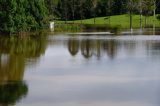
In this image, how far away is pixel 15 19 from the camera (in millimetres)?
66625

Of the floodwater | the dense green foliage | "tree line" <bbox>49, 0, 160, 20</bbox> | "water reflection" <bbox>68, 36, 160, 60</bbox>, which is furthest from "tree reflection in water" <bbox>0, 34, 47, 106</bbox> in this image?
"tree line" <bbox>49, 0, 160, 20</bbox>

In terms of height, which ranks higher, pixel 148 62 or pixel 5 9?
pixel 5 9

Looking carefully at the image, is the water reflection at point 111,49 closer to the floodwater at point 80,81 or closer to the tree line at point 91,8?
the floodwater at point 80,81

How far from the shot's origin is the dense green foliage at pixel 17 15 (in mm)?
64500

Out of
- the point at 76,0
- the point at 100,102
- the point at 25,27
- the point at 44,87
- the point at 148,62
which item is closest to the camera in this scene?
the point at 100,102

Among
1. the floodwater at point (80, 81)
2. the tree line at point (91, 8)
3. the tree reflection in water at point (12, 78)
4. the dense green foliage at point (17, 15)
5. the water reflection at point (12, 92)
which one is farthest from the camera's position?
the tree line at point (91, 8)

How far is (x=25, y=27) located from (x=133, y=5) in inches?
2850

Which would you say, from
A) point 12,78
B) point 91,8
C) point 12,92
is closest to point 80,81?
point 12,78

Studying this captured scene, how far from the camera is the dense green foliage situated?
212 feet

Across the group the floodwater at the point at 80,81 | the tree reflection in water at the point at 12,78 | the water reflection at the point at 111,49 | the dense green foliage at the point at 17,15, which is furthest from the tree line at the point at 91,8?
the floodwater at the point at 80,81

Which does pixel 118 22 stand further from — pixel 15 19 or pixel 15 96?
pixel 15 96

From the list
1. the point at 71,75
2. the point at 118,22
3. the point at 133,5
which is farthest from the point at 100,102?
the point at 133,5

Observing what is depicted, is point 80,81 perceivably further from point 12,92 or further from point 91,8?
point 91,8

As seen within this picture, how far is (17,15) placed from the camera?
67.8m
